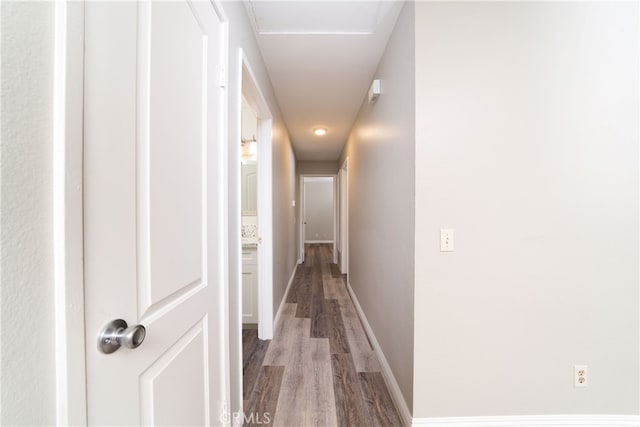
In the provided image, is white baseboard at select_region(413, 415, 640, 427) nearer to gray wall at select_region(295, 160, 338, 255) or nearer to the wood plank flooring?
the wood plank flooring

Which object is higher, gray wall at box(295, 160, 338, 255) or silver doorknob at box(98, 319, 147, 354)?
gray wall at box(295, 160, 338, 255)

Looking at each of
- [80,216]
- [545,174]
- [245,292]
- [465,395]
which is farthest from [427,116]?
[245,292]

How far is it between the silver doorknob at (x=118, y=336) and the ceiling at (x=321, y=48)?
5.58 ft

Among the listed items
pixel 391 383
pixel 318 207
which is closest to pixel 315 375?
pixel 391 383

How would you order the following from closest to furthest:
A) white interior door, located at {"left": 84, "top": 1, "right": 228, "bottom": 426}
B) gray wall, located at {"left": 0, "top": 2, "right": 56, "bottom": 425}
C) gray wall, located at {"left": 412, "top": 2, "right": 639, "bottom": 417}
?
gray wall, located at {"left": 0, "top": 2, "right": 56, "bottom": 425} < white interior door, located at {"left": 84, "top": 1, "right": 228, "bottom": 426} < gray wall, located at {"left": 412, "top": 2, "right": 639, "bottom": 417}

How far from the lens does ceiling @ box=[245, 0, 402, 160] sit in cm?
146

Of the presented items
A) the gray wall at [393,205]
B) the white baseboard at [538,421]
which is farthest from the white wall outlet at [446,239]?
the white baseboard at [538,421]

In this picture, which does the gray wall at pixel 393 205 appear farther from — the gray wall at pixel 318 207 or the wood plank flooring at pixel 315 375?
the gray wall at pixel 318 207

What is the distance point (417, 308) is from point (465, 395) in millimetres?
550

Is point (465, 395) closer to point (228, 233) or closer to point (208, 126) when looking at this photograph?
point (228, 233)

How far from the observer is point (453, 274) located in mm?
1289

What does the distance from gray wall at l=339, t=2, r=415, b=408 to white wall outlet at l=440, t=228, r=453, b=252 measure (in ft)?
0.49

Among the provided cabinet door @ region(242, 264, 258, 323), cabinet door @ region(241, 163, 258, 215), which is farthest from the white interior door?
cabinet door @ region(241, 163, 258, 215)

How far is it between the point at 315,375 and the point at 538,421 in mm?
1305
